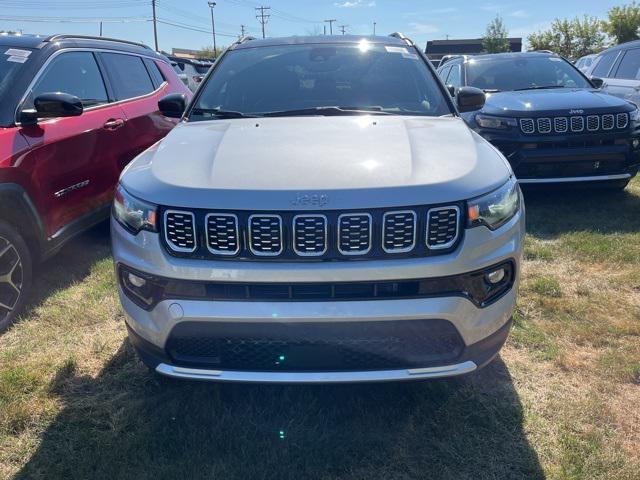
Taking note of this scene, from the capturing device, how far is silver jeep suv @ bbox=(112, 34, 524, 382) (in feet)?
6.75

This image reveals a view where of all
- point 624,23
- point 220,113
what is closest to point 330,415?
point 220,113

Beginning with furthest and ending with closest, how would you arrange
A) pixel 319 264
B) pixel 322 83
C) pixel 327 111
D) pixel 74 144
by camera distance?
pixel 74 144
pixel 322 83
pixel 327 111
pixel 319 264

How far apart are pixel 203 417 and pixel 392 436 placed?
865mm

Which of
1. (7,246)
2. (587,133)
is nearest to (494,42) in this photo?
(587,133)

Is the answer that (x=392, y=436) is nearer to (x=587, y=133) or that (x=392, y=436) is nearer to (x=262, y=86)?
(x=262, y=86)

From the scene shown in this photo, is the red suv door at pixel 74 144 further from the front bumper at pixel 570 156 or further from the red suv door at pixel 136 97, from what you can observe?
the front bumper at pixel 570 156

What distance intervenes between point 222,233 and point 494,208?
1.10m

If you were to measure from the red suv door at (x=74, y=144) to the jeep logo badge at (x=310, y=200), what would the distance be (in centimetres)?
228

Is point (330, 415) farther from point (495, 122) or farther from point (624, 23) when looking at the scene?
point (624, 23)

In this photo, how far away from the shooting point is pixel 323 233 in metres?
2.06

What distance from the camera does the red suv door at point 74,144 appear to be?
12.0 feet

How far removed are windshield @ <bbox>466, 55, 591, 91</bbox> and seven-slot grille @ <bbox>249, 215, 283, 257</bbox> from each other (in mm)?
5648

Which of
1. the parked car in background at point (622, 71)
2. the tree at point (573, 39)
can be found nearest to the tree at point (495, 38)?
the tree at point (573, 39)

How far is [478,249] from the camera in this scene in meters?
2.12
